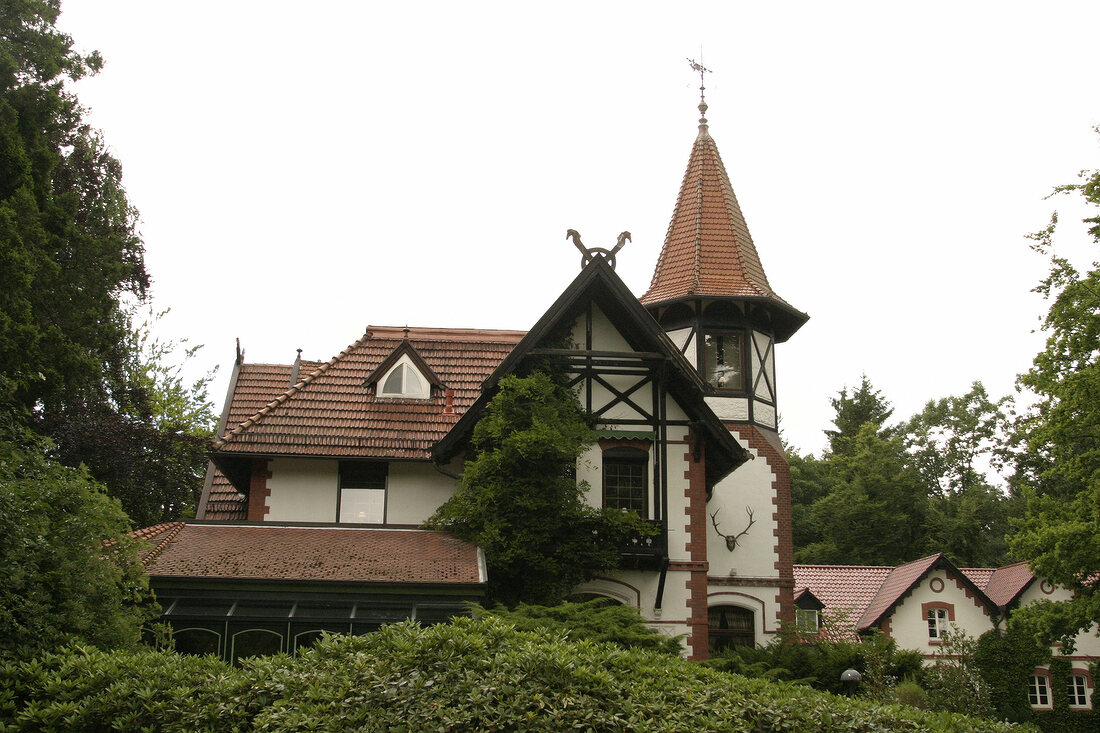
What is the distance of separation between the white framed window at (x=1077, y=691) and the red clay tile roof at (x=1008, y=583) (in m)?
3.11

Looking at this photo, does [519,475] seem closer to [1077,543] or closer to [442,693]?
[442,693]

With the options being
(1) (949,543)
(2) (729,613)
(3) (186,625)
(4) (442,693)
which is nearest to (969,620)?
(1) (949,543)

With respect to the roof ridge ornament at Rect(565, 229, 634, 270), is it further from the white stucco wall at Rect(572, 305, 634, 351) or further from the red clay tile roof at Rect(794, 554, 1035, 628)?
the red clay tile roof at Rect(794, 554, 1035, 628)

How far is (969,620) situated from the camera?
36.3m

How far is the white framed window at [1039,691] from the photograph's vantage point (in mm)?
33969

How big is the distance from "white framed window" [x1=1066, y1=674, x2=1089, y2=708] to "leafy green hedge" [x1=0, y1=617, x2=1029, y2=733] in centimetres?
2842

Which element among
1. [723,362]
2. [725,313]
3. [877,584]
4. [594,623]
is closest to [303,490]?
[594,623]

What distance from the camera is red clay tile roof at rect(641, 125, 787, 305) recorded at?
82.0 feet

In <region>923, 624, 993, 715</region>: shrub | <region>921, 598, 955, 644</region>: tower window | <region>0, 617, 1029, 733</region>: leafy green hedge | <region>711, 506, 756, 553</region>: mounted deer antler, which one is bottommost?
<region>923, 624, 993, 715</region>: shrub

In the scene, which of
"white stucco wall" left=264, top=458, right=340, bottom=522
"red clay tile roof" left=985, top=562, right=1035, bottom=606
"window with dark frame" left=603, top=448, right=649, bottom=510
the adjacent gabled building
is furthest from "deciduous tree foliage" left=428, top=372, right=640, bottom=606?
"red clay tile roof" left=985, top=562, right=1035, bottom=606

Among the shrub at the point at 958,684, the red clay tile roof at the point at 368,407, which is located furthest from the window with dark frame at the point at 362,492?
the shrub at the point at 958,684

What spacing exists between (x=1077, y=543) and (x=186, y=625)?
59.7 ft

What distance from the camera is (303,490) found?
1958 centimetres

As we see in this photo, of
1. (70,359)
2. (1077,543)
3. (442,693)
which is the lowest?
(442,693)
